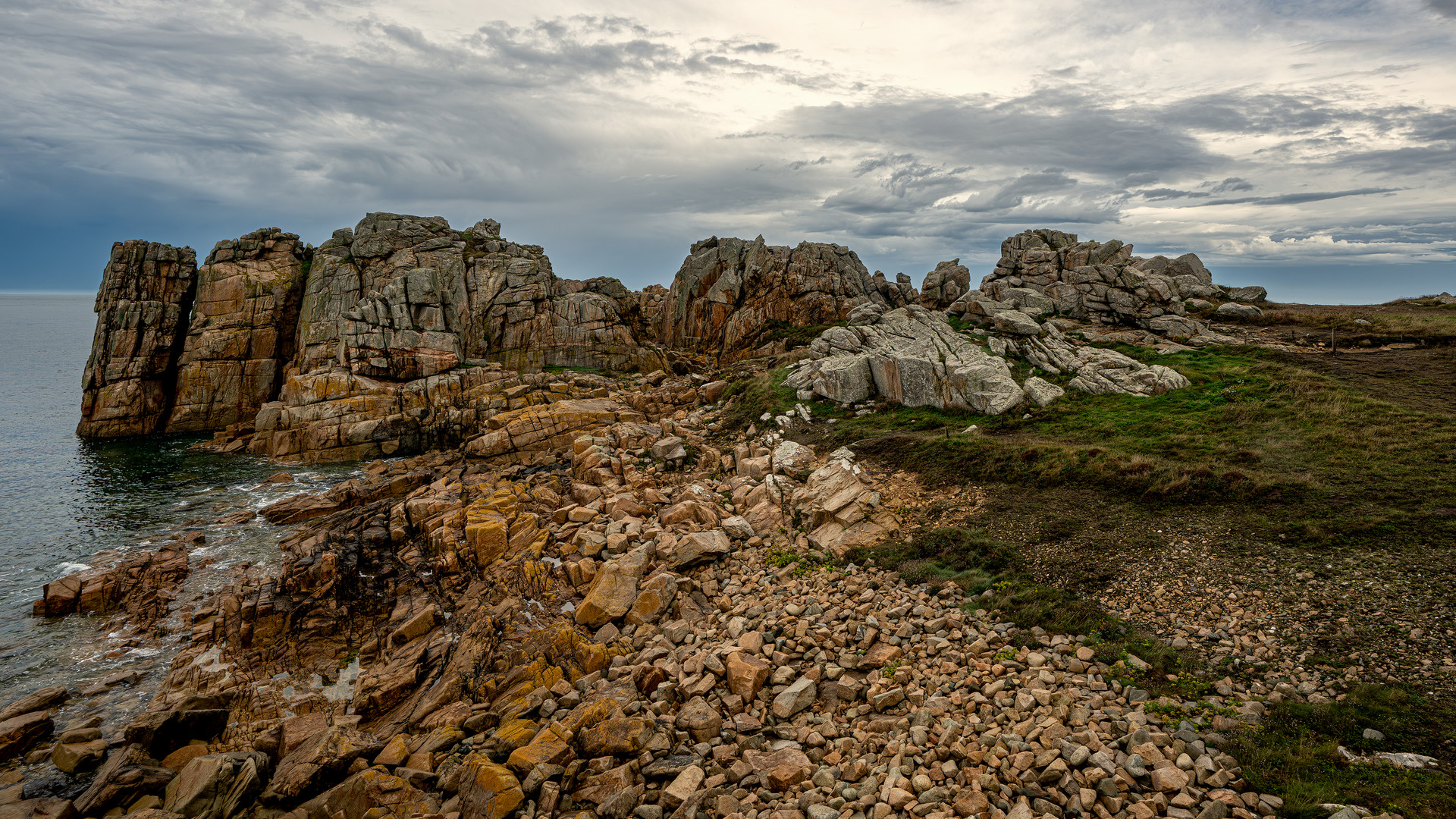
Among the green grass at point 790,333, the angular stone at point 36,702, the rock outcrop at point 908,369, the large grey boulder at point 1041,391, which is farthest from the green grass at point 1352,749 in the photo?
the green grass at point 790,333

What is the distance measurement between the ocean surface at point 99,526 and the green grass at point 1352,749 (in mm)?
24020

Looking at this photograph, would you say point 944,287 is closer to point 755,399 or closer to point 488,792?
point 755,399

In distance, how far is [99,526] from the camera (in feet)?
90.8

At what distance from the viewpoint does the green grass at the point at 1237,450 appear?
14.2 m

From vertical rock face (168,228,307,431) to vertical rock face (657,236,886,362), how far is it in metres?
36.2

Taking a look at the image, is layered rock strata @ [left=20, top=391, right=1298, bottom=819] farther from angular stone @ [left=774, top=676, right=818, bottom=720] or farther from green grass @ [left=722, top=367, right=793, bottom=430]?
green grass @ [left=722, top=367, right=793, bottom=430]

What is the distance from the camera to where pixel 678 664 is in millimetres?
13602

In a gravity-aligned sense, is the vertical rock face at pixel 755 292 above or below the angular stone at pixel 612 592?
above

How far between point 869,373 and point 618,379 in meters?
25.8

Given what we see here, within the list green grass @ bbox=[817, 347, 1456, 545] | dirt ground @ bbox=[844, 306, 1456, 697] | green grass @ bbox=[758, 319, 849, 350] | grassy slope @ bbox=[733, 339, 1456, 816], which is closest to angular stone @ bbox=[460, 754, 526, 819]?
grassy slope @ bbox=[733, 339, 1456, 816]

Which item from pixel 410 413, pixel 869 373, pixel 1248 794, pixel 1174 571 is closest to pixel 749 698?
pixel 1248 794

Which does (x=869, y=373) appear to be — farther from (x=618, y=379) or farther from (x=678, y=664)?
(x=618, y=379)

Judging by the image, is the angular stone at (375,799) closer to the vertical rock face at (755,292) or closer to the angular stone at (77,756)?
the angular stone at (77,756)

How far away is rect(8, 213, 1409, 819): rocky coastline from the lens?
976 cm
